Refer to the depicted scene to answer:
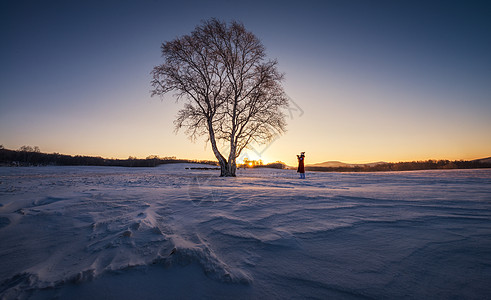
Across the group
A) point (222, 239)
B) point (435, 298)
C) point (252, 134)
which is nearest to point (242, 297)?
point (222, 239)

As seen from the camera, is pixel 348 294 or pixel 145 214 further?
pixel 145 214

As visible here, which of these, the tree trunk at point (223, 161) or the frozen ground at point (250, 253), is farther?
the tree trunk at point (223, 161)

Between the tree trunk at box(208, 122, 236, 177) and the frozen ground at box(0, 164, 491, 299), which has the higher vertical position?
the tree trunk at box(208, 122, 236, 177)

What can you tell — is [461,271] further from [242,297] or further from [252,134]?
[252,134]

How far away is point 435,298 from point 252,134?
37.3 feet

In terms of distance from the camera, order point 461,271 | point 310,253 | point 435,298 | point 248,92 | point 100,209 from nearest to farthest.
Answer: point 435,298 → point 461,271 → point 310,253 → point 100,209 → point 248,92

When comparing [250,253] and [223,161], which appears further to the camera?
[223,161]

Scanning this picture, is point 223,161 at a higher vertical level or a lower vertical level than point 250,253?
higher

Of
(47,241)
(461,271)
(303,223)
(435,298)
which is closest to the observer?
(435,298)

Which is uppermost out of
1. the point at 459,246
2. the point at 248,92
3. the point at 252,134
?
the point at 248,92

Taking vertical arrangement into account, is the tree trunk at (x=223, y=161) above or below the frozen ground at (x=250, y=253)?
above

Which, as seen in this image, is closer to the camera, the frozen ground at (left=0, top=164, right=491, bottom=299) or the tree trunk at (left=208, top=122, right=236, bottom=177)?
the frozen ground at (left=0, top=164, right=491, bottom=299)

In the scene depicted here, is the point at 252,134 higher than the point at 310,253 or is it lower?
higher

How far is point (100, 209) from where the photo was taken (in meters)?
2.50
